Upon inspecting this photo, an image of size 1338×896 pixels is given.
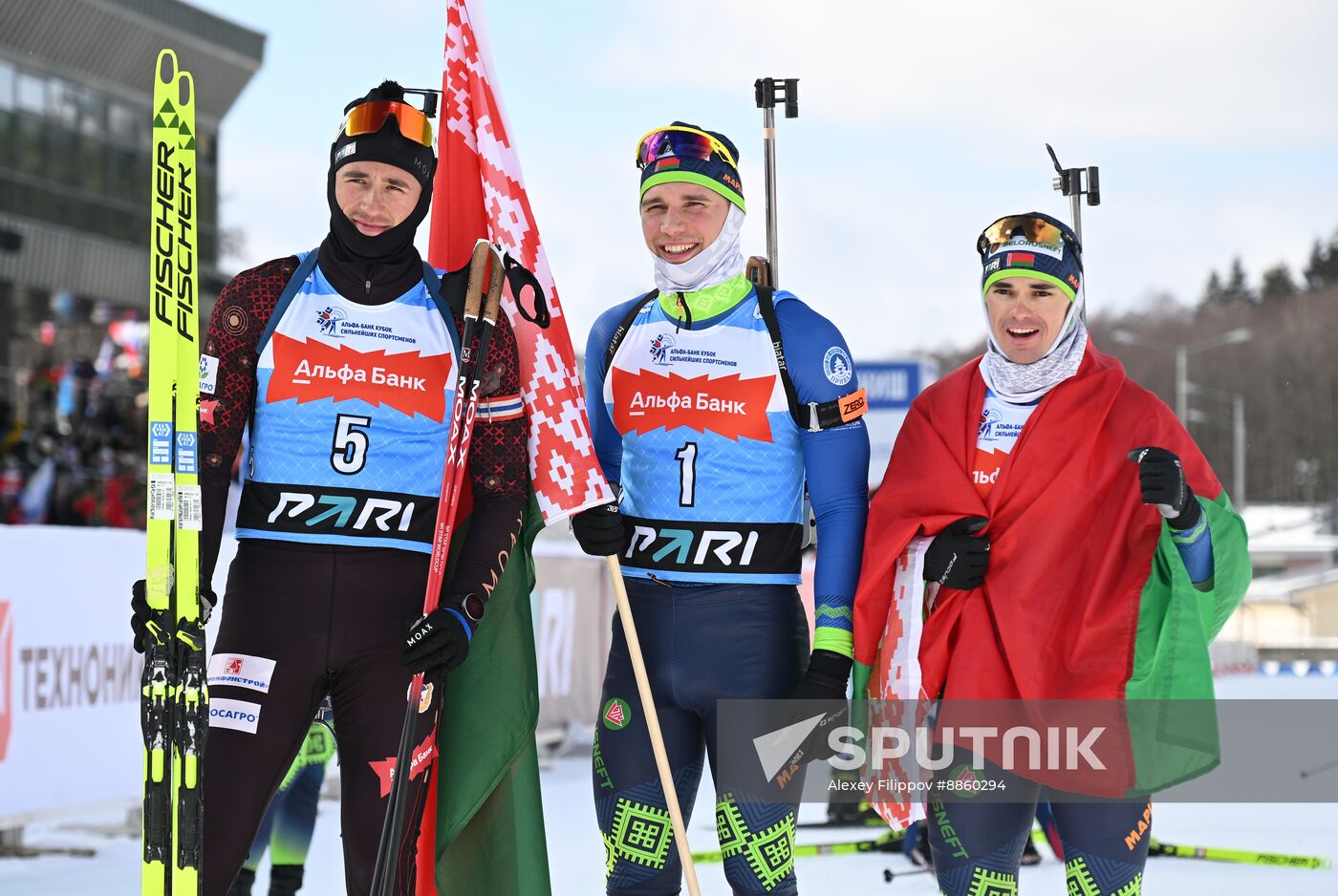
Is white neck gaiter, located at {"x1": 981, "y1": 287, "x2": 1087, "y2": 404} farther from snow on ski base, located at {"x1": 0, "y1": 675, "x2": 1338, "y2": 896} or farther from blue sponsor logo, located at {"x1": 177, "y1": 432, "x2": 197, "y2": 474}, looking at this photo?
snow on ski base, located at {"x1": 0, "y1": 675, "x2": 1338, "y2": 896}

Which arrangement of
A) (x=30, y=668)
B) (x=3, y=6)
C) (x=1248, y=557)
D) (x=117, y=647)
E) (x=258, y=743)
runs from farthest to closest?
(x=3, y=6) → (x=117, y=647) → (x=30, y=668) → (x=1248, y=557) → (x=258, y=743)

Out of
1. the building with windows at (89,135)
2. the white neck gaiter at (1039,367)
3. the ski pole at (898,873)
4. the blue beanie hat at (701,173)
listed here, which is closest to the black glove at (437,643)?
the blue beanie hat at (701,173)

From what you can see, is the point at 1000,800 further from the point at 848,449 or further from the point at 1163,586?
the point at 848,449

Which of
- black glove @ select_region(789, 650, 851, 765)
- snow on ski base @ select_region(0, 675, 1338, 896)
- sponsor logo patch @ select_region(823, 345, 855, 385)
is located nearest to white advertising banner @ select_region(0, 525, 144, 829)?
snow on ski base @ select_region(0, 675, 1338, 896)

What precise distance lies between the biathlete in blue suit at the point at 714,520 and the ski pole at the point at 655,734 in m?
0.05

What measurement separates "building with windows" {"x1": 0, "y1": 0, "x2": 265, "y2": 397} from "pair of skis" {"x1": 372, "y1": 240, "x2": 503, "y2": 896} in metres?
19.1

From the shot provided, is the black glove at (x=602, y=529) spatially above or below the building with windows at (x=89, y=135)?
below

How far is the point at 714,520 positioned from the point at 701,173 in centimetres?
90

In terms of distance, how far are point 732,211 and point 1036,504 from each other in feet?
3.59

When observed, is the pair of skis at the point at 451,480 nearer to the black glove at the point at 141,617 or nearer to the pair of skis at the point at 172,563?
the pair of skis at the point at 172,563

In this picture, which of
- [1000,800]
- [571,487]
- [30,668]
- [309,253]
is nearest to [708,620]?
[571,487]

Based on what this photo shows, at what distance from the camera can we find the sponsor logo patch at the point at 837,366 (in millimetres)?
3848

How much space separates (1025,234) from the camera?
3855mm

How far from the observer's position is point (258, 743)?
11.2ft
